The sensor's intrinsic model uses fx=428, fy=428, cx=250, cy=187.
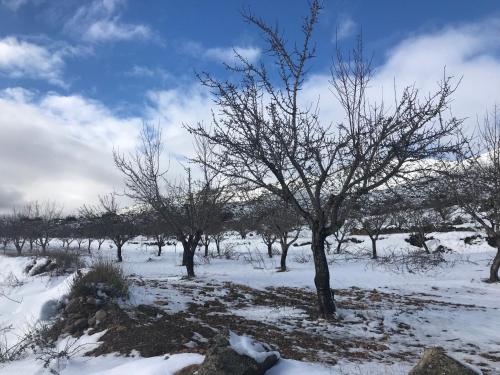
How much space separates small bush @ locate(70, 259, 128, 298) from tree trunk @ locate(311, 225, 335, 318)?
3.93 meters

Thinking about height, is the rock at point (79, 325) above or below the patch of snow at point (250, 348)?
below

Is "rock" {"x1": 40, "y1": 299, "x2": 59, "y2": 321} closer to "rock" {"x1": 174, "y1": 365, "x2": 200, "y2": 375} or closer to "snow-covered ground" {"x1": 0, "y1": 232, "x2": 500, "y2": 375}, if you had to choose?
"snow-covered ground" {"x1": 0, "y1": 232, "x2": 500, "y2": 375}

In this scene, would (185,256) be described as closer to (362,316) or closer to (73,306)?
(73,306)

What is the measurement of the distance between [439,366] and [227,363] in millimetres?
1991

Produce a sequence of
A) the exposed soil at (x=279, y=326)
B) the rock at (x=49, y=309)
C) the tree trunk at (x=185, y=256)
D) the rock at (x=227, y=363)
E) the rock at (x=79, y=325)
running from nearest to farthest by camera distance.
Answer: the rock at (x=227, y=363) < the exposed soil at (x=279, y=326) < the rock at (x=79, y=325) < the rock at (x=49, y=309) < the tree trunk at (x=185, y=256)

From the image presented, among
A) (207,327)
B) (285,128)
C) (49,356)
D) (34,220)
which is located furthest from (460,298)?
(34,220)

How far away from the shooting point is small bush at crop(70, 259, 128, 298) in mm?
8281

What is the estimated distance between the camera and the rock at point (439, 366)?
386 centimetres

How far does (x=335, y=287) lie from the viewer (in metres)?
13.7

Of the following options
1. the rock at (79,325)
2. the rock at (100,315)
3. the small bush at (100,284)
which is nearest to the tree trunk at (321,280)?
the small bush at (100,284)

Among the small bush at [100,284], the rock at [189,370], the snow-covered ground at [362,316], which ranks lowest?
the snow-covered ground at [362,316]

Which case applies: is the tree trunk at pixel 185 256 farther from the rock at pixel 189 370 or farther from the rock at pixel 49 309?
the rock at pixel 189 370

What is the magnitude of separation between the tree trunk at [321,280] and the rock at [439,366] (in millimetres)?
4550

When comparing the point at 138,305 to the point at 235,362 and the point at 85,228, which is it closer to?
the point at 235,362
